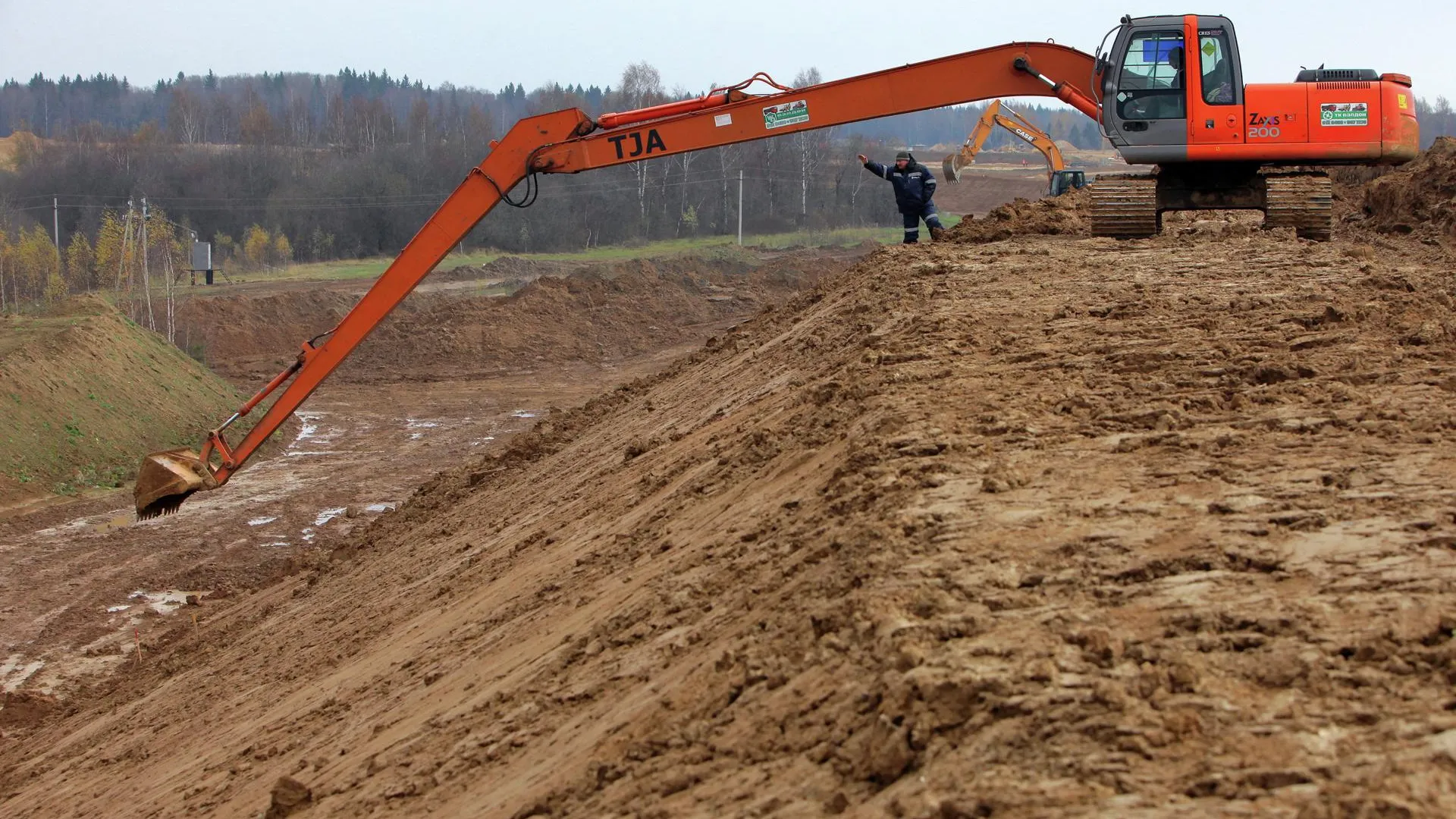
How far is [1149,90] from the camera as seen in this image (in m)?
12.1

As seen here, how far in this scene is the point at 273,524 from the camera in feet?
51.6

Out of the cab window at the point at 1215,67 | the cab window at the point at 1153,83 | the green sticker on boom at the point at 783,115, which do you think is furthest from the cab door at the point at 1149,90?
the green sticker on boom at the point at 783,115

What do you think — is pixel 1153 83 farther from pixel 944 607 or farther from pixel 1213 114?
pixel 944 607

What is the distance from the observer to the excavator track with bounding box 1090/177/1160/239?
12.4m

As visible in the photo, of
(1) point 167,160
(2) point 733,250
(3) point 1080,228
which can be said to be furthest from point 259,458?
(1) point 167,160

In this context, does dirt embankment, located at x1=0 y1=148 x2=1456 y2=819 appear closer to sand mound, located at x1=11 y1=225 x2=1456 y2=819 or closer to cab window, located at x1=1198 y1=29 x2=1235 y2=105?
sand mound, located at x1=11 y1=225 x2=1456 y2=819

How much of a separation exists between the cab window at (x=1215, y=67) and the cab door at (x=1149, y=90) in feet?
0.57

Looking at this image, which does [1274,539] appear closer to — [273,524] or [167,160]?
[273,524]

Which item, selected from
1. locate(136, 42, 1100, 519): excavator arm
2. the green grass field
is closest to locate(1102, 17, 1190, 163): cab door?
locate(136, 42, 1100, 519): excavator arm

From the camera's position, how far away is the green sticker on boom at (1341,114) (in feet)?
40.0

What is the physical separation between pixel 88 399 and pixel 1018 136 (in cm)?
1878

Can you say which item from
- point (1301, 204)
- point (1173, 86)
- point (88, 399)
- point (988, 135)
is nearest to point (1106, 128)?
point (1173, 86)

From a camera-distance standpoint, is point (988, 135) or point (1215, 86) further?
point (988, 135)

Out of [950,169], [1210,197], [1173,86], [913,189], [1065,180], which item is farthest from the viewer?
[950,169]
